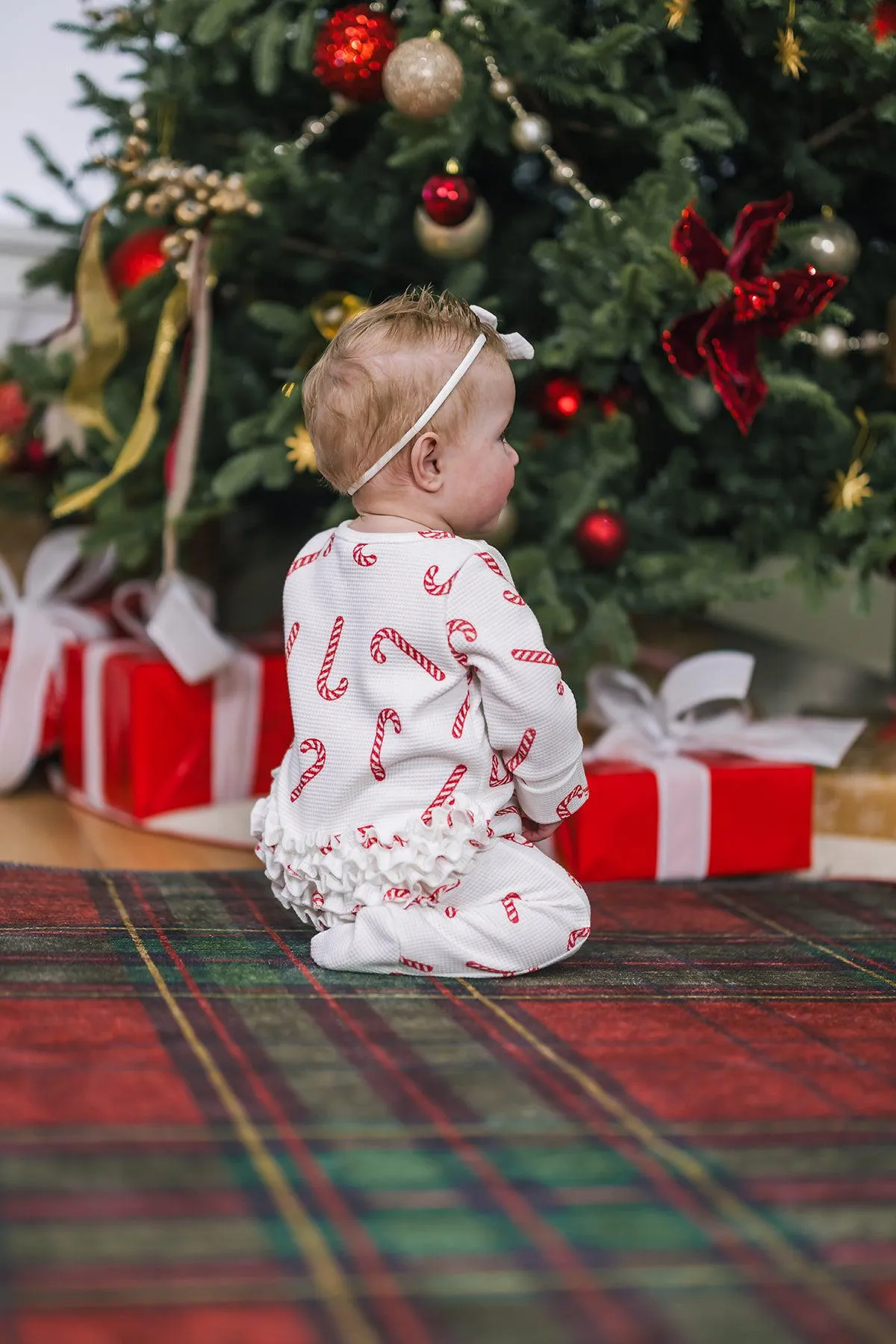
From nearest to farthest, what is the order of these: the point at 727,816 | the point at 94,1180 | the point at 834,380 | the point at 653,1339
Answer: the point at 653,1339, the point at 94,1180, the point at 727,816, the point at 834,380

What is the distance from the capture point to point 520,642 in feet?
3.96

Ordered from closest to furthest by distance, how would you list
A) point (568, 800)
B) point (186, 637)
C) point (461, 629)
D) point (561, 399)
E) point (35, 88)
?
1. point (461, 629)
2. point (568, 800)
3. point (561, 399)
4. point (186, 637)
5. point (35, 88)

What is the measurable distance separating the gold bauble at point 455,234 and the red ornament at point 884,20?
1.56ft

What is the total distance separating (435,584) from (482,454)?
0.13 m

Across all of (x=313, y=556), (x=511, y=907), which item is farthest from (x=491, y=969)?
(x=313, y=556)

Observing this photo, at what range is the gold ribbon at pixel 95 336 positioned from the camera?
1983 millimetres

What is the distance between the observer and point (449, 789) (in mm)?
1230

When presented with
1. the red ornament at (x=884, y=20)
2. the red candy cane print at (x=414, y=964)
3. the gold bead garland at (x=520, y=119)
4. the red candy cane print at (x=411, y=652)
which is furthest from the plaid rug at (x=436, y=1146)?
the red ornament at (x=884, y=20)

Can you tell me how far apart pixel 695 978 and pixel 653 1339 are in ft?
2.06

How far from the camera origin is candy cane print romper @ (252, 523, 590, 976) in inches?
47.4

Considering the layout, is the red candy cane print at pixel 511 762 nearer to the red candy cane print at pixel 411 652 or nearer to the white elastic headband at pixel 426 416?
the red candy cane print at pixel 411 652

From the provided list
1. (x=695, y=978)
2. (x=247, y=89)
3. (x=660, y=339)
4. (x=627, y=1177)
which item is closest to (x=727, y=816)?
(x=695, y=978)

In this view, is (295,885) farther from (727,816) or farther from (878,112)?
(878,112)

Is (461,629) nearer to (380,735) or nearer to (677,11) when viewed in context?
(380,735)
